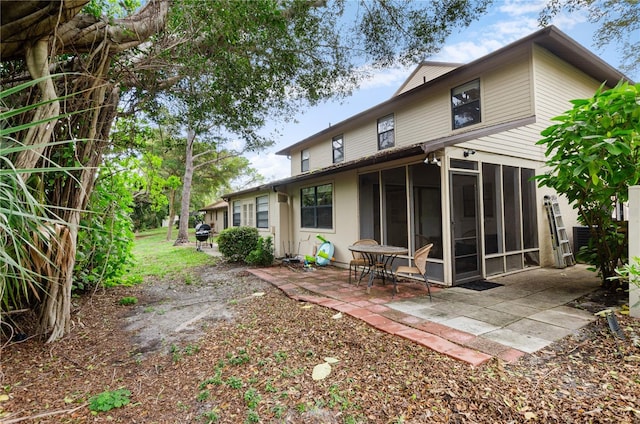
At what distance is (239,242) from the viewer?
9469mm

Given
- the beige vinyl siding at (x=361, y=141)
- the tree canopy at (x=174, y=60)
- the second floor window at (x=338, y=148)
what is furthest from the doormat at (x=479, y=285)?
the second floor window at (x=338, y=148)

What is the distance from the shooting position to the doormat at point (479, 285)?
549 centimetres

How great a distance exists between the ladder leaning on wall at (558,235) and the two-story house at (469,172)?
0.19 metres

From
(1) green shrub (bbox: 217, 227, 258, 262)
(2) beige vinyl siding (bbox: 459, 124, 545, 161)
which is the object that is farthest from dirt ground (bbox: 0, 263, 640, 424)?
(1) green shrub (bbox: 217, 227, 258, 262)

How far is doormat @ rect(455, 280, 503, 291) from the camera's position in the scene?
18.0ft

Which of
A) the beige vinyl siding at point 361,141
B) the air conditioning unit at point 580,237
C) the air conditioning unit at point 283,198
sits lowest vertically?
the air conditioning unit at point 580,237

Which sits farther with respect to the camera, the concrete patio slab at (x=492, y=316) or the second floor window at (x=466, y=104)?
the second floor window at (x=466, y=104)

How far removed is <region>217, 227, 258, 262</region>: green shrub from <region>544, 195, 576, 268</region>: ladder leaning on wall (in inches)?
321

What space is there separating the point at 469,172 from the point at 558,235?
3.38m

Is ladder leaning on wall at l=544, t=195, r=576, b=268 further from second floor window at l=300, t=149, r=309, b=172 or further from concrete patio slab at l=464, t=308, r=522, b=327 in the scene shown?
second floor window at l=300, t=149, r=309, b=172

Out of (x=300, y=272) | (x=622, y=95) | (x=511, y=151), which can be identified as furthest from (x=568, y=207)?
(x=300, y=272)

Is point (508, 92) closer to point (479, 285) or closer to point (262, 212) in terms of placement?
point (479, 285)

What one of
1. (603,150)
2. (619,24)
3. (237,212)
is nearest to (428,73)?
(619,24)

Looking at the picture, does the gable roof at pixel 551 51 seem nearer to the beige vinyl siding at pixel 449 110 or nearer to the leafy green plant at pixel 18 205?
the beige vinyl siding at pixel 449 110
